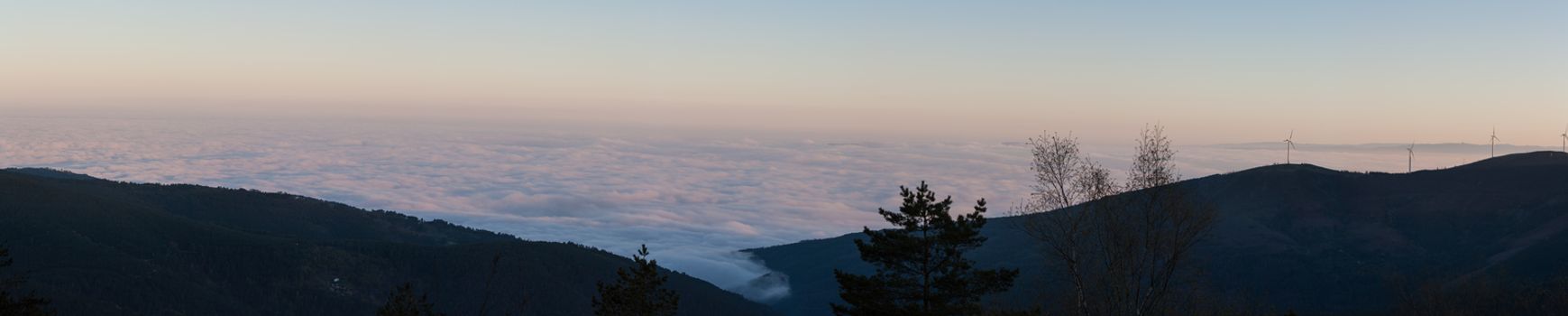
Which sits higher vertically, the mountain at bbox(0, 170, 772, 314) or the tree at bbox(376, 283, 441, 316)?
the tree at bbox(376, 283, 441, 316)

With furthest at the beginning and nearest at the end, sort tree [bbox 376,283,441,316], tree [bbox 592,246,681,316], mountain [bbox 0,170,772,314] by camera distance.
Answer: mountain [bbox 0,170,772,314], tree [bbox 592,246,681,316], tree [bbox 376,283,441,316]

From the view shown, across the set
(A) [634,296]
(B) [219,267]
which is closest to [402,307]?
(A) [634,296]

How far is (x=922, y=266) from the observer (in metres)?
34.2

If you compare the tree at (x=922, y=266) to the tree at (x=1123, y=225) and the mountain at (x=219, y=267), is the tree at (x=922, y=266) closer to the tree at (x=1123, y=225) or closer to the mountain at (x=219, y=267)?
the tree at (x=1123, y=225)

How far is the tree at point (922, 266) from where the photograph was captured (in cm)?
3362

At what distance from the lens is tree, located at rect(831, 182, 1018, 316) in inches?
1324

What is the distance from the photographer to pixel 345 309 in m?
172

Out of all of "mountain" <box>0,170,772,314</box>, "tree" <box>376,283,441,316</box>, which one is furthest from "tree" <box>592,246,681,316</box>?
"mountain" <box>0,170,772,314</box>

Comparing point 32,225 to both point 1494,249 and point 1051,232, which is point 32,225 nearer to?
point 1051,232

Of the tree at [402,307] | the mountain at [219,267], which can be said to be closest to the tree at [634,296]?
the tree at [402,307]

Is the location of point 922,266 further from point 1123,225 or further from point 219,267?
point 219,267

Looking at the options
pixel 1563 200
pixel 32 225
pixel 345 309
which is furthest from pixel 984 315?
pixel 1563 200

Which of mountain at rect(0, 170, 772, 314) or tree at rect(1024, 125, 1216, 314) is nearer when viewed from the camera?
tree at rect(1024, 125, 1216, 314)

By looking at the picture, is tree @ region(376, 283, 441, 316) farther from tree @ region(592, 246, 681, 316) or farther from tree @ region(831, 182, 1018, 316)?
tree @ region(831, 182, 1018, 316)
